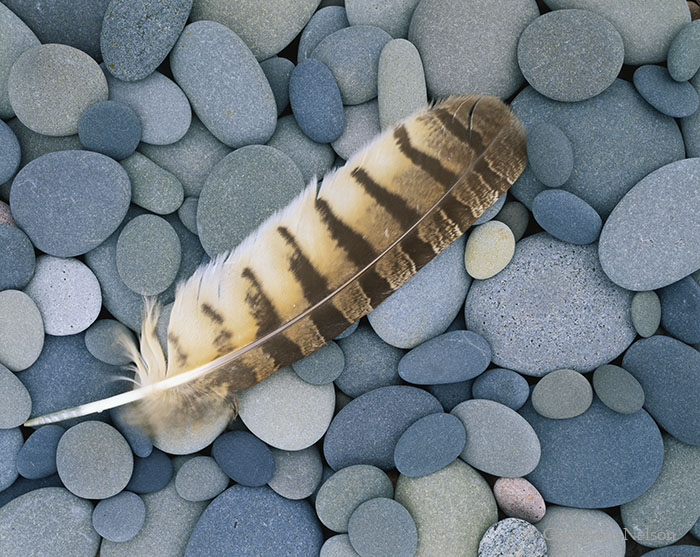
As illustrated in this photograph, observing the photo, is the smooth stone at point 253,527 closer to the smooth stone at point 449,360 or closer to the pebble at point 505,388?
the smooth stone at point 449,360

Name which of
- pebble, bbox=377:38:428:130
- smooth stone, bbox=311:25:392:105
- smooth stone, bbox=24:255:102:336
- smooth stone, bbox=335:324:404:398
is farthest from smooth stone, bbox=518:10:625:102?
smooth stone, bbox=24:255:102:336

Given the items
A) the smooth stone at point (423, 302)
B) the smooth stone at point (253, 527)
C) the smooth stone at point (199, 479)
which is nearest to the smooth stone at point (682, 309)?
the smooth stone at point (423, 302)

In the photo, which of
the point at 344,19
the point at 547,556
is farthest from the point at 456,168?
the point at 547,556

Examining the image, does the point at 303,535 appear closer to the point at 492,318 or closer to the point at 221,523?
the point at 221,523

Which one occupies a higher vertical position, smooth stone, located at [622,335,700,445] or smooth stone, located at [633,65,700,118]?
smooth stone, located at [633,65,700,118]

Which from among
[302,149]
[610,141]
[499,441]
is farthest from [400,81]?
[499,441]

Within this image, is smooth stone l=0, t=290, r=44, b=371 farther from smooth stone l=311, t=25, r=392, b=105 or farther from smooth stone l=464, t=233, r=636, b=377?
smooth stone l=464, t=233, r=636, b=377
